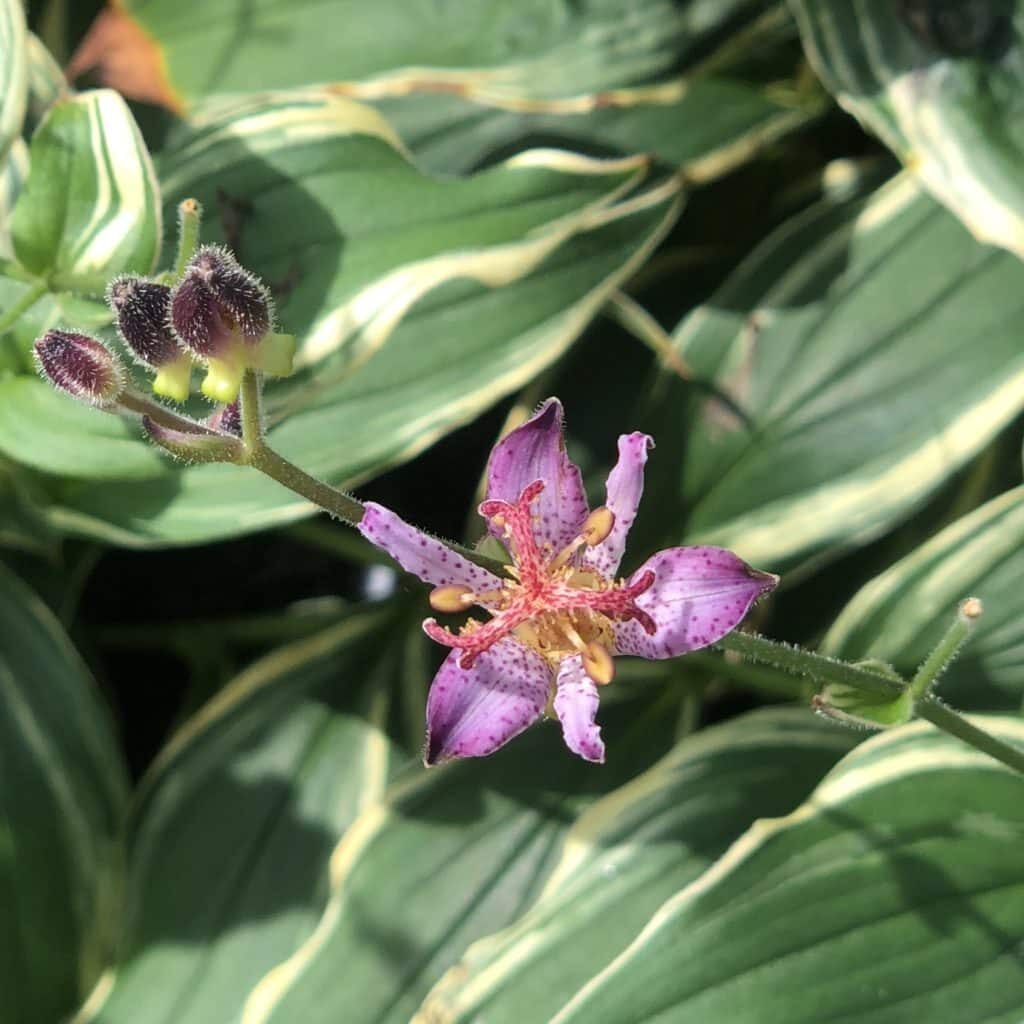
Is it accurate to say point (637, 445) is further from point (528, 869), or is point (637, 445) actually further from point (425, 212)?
point (528, 869)

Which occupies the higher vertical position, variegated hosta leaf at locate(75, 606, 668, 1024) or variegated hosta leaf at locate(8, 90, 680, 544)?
variegated hosta leaf at locate(8, 90, 680, 544)

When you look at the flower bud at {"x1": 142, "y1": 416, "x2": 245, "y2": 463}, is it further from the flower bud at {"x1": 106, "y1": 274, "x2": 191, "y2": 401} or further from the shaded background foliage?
the shaded background foliage

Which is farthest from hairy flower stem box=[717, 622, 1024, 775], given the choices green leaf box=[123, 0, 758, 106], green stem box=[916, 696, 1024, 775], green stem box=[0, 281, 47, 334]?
green leaf box=[123, 0, 758, 106]

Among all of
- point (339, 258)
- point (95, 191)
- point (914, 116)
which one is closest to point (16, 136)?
point (95, 191)

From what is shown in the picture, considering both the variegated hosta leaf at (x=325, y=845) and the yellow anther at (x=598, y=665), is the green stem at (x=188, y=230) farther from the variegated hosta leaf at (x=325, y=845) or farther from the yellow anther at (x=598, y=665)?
the variegated hosta leaf at (x=325, y=845)

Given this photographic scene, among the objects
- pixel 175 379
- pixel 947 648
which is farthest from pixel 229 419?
pixel 947 648

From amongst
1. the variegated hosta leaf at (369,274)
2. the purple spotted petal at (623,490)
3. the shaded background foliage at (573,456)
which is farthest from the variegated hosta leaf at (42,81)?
the purple spotted petal at (623,490)
